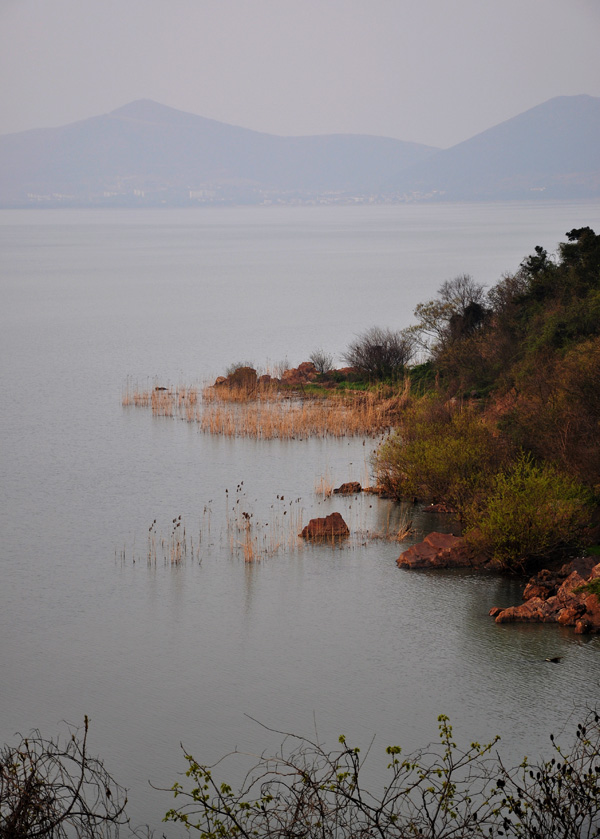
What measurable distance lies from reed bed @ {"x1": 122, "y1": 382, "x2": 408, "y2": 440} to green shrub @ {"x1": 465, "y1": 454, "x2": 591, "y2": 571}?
42.6 ft

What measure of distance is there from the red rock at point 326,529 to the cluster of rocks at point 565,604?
5.03m

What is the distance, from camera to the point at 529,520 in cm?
1930

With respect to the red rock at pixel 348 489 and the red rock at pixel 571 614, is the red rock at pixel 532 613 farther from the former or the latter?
the red rock at pixel 348 489

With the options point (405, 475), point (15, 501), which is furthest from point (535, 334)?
point (15, 501)

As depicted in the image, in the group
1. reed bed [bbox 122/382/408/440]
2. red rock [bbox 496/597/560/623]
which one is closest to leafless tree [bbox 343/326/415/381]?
reed bed [bbox 122/382/408/440]

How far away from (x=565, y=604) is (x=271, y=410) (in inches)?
779

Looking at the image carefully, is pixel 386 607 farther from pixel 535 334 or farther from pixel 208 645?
pixel 535 334

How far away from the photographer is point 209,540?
2270 cm

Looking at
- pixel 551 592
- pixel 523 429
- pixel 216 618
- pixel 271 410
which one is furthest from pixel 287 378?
pixel 551 592

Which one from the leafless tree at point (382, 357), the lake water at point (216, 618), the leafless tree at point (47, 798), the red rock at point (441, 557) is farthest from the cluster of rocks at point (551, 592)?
the leafless tree at point (382, 357)

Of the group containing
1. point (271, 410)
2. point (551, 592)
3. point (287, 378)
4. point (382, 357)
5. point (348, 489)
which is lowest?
point (551, 592)

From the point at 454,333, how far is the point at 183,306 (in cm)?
4457

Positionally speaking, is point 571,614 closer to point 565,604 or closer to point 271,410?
point 565,604

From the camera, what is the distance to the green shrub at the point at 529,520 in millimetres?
19297
